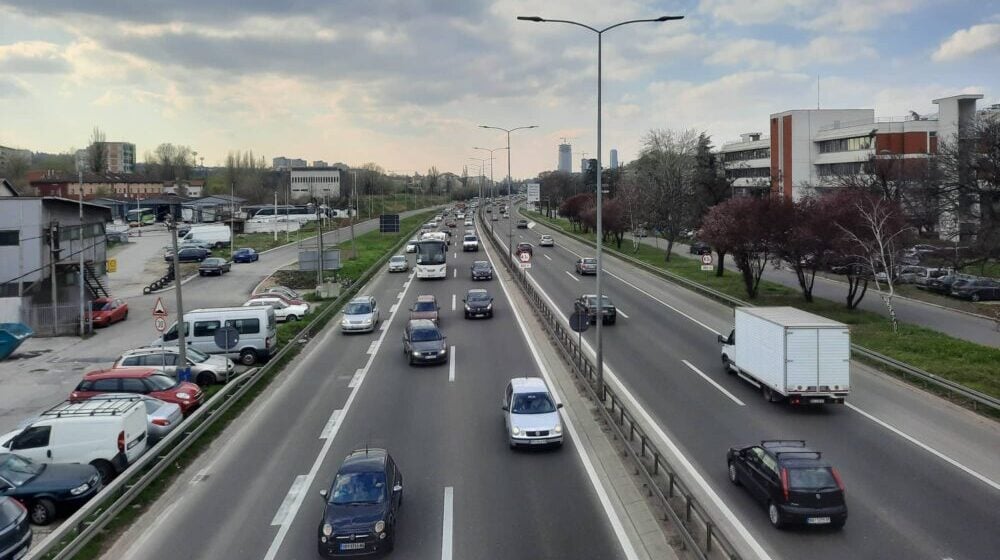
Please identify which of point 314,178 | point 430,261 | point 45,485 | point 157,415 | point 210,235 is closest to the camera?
point 45,485

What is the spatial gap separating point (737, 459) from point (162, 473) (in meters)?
12.5

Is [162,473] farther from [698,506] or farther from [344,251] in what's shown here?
[344,251]

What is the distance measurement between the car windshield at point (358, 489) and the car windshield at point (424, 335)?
14129mm

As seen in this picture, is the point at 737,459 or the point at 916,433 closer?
the point at 737,459

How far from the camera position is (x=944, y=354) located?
26328 mm

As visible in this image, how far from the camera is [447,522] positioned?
518 inches

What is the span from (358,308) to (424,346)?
889 cm

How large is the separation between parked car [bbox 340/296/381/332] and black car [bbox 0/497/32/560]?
830 inches

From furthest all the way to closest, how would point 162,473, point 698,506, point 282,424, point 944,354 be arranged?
point 944,354
point 282,424
point 162,473
point 698,506

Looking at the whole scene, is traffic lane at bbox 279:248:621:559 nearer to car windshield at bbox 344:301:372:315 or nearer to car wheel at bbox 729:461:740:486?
car wheel at bbox 729:461:740:486

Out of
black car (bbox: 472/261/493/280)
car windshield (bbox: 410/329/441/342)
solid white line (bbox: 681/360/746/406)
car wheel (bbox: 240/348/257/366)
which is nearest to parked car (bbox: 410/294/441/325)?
car windshield (bbox: 410/329/441/342)

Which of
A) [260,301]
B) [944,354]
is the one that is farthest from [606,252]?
[944,354]

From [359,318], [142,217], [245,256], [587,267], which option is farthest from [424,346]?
[142,217]

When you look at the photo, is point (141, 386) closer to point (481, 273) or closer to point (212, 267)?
point (481, 273)
